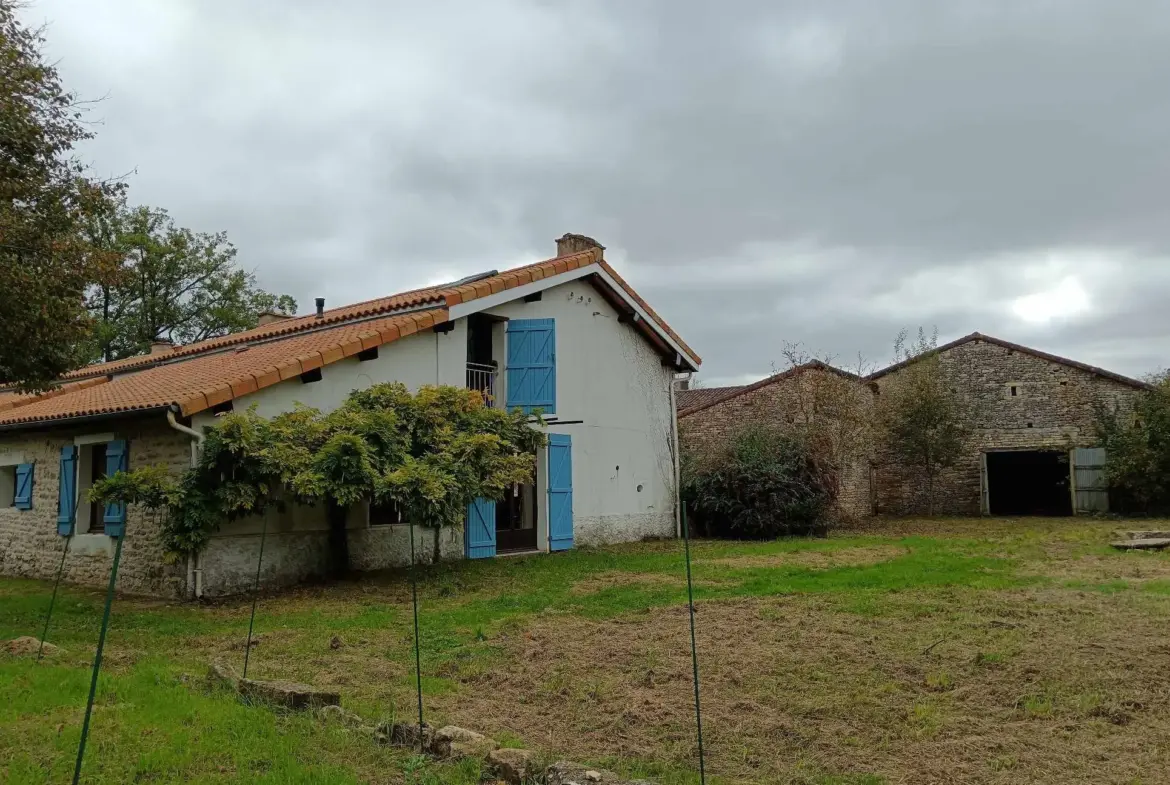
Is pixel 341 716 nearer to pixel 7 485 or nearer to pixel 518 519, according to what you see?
pixel 518 519

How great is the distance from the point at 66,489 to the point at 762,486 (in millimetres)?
11898

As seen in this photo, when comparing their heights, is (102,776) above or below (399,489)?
below

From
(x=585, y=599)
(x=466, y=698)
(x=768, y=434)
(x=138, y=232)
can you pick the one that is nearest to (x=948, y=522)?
(x=768, y=434)

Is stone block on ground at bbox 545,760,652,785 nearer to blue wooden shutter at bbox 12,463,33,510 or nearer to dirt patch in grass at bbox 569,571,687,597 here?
dirt patch in grass at bbox 569,571,687,597

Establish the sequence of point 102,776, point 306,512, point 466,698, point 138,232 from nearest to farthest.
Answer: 1. point 102,776
2. point 466,698
3. point 306,512
4. point 138,232

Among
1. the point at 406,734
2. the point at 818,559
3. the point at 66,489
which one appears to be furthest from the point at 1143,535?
the point at 66,489

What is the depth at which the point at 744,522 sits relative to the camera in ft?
54.4

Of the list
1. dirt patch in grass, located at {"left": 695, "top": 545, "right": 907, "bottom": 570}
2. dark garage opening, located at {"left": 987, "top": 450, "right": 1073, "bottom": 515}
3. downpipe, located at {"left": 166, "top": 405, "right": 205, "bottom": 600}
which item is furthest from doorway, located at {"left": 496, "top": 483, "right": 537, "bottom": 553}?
dark garage opening, located at {"left": 987, "top": 450, "right": 1073, "bottom": 515}

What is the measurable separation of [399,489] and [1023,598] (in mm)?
6807

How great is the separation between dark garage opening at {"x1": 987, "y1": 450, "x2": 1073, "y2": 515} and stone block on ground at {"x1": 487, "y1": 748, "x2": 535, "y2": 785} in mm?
22708

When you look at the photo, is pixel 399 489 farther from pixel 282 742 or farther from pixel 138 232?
pixel 138 232

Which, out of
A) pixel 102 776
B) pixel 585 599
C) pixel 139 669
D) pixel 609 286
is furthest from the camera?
pixel 609 286

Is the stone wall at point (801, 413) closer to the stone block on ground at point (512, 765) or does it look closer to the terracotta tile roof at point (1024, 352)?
the terracotta tile roof at point (1024, 352)

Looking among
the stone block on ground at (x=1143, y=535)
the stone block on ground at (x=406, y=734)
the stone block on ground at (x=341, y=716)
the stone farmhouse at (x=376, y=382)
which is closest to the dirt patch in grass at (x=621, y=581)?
the stone farmhouse at (x=376, y=382)
